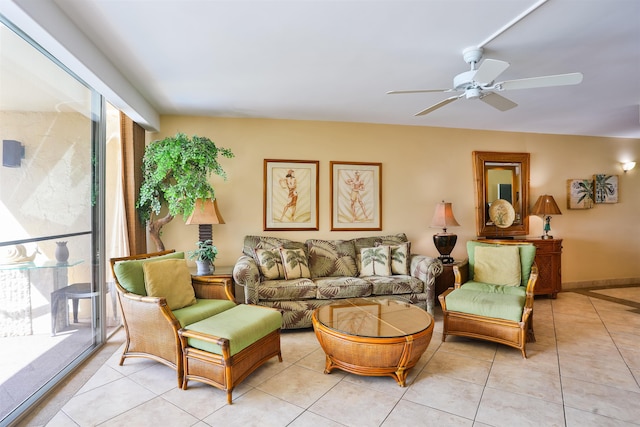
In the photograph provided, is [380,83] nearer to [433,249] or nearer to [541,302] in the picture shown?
[433,249]

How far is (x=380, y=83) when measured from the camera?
3287 millimetres

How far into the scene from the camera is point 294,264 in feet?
12.7

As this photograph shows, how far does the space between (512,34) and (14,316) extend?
3.77m

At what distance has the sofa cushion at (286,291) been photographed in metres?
3.48

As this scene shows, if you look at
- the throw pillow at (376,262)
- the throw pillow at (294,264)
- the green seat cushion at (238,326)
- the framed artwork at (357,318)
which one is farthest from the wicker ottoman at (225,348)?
the throw pillow at (376,262)

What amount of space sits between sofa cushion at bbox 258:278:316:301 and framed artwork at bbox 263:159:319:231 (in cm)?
109

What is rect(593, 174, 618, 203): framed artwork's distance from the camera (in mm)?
5523

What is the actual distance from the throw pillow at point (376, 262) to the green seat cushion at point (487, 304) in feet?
2.96

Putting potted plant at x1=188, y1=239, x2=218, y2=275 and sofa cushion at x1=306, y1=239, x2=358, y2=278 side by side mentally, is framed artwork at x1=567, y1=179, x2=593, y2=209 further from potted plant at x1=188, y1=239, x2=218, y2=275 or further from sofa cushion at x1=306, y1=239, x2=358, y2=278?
potted plant at x1=188, y1=239, x2=218, y2=275

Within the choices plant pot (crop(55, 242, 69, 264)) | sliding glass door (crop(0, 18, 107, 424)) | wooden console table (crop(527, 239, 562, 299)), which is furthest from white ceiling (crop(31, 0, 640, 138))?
wooden console table (crop(527, 239, 562, 299))

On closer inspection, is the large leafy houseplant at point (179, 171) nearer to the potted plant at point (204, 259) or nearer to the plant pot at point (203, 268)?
the potted plant at point (204, 259)

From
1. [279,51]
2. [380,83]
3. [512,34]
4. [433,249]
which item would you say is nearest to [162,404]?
[279,51]

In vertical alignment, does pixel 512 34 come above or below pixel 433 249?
above

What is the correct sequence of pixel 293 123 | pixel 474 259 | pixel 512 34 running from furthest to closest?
pixel 293 123
pixel 474 259
pixel 512 34
